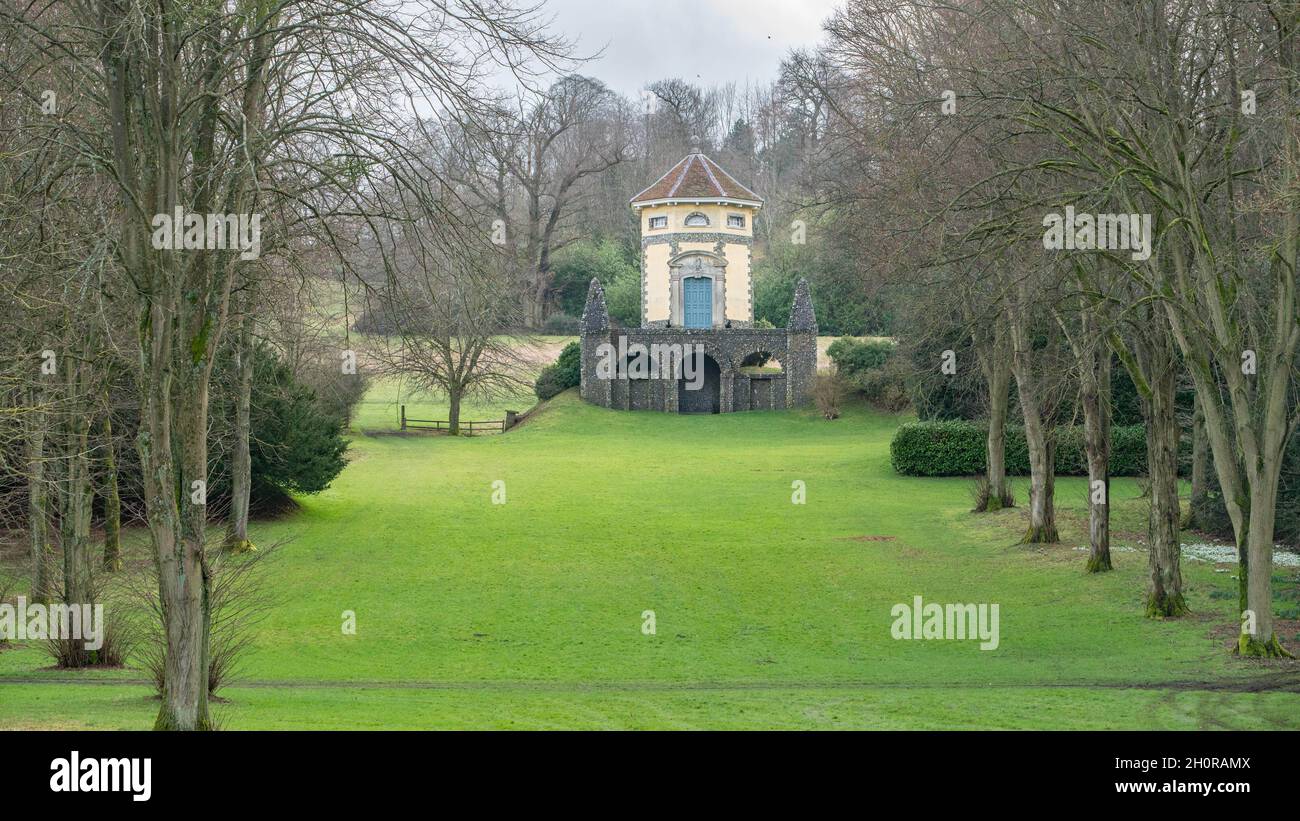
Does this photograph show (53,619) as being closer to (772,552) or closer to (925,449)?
(772,552)

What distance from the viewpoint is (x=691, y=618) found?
22094mm

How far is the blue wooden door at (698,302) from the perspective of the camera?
64.1 m

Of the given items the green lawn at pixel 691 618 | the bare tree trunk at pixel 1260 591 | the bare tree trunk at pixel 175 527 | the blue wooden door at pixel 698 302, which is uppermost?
the blue wooden door at pixel 698 302

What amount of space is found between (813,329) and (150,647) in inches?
A: 1922

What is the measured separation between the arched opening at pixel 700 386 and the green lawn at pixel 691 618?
20178 mm

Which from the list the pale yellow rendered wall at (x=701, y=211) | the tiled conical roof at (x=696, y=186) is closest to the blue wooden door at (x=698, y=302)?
the pale yellow rendered wall at (x=701, y=211)

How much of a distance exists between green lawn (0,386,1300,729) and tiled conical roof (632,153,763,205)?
24357 millimetres

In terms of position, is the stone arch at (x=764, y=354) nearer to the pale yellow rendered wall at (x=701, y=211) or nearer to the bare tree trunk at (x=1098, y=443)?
the pale yellow rendered wall at (x=701, y=211)

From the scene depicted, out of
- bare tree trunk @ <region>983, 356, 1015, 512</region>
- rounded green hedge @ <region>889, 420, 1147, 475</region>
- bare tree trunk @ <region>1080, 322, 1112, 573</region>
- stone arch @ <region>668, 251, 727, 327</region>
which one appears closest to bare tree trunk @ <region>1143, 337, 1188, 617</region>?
bare tree trunk @ <region>1080, 322, 1112, 573</region>

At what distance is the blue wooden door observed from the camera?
6412 cm

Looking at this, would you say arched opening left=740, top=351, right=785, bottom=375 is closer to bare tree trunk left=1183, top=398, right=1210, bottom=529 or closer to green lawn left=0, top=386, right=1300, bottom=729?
green lawn left=0, top=386, right=1300, bottom=729

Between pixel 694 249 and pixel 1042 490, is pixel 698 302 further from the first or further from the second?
pixel 1042 490

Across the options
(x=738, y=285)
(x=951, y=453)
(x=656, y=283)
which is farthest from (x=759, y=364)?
(x=951, y=453)

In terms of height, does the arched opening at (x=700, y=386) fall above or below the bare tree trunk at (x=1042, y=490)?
above
